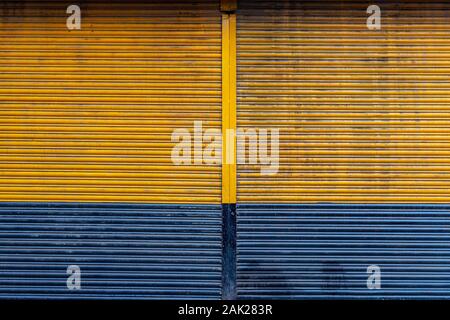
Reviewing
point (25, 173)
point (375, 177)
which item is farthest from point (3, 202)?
point (375, 177)

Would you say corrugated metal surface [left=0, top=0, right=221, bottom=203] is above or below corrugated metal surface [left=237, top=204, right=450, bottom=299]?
above

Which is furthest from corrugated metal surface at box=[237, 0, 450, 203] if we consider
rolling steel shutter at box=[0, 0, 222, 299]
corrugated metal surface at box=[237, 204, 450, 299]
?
rolling steel shutter at box=[0, 0, 222, 299]

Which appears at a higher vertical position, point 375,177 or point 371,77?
point 371,77

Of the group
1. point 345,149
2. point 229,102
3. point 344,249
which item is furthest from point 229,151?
point 344,249

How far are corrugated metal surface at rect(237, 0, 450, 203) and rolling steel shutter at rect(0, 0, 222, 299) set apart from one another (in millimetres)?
474

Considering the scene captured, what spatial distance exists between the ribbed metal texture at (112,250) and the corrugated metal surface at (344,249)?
0.44m

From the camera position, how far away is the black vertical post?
6637 mm

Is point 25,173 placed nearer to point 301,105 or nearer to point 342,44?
point 301,105

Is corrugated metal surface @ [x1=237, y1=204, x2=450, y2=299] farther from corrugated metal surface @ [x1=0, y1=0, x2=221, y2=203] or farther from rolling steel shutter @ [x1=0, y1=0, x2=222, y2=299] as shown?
corrugated metal surface @ [x1=0, y1=0, x2=221, y2=203]

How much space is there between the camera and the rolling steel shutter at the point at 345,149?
664cm

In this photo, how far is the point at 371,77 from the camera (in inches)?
263

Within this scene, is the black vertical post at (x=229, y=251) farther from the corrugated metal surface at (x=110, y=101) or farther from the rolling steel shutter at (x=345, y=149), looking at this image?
the corrugated metal surface at (x=110, y=101)

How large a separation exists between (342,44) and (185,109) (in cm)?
183

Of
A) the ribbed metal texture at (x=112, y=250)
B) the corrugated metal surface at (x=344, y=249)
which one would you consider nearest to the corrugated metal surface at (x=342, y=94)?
the corrugated metal surface at (x=344, y=249)
